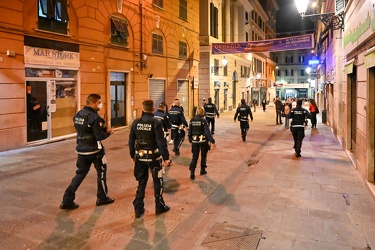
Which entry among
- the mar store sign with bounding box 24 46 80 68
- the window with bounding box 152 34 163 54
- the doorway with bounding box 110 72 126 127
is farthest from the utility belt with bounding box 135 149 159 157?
the window with bounding box 152 34 163 54

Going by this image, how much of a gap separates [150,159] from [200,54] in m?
22.7

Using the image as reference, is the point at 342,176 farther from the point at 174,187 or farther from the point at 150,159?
the point at 150,159

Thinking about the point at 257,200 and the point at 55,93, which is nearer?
the point at 257,200

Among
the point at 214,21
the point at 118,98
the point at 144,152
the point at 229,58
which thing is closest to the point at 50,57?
the point at 118,98

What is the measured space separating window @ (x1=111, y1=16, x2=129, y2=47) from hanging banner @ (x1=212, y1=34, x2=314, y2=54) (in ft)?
22.3

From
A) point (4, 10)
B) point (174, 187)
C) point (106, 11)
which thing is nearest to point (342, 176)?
point (174, 187)

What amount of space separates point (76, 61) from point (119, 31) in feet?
10.8

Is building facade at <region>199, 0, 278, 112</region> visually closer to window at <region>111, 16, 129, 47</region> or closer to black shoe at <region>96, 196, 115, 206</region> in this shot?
window at <region>111, 16, 129, 47</region>

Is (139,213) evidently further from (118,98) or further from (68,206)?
(118,98)

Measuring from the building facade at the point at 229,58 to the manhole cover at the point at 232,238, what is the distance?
823 inches

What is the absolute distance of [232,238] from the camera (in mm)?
4570

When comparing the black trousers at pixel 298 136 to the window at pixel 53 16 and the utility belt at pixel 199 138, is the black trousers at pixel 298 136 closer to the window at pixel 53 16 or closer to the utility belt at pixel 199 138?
the utility belt at pixel 199 138

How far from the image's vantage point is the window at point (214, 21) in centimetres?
2766

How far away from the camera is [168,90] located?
66.7ft
